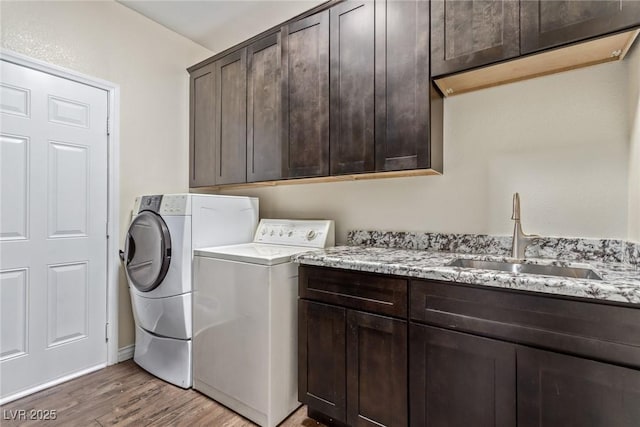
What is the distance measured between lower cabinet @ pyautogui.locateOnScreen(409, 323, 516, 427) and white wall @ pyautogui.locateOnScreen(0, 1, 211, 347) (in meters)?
2.26

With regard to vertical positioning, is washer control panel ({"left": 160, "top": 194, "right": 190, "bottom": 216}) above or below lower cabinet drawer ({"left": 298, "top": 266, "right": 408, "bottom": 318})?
above

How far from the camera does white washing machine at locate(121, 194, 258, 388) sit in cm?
201

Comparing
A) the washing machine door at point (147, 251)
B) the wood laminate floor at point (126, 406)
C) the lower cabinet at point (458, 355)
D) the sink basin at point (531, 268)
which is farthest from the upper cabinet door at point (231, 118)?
the sink basin at point (531, 268)

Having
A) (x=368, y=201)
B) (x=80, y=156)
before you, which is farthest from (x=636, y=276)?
(x=80, y=156)

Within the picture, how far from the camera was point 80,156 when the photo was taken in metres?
2.18

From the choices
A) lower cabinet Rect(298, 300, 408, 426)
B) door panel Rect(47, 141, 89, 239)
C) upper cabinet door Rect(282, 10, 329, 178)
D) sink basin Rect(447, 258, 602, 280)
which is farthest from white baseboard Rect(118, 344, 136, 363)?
sink basin Rect(447, 258, 602, 280)

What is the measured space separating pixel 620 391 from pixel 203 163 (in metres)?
2.80

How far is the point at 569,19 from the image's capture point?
4.12 ft

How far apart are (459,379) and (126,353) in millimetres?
2424

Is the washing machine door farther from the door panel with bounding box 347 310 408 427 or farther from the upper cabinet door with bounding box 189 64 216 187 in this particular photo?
the door panel with bounding box 347 310 408 427

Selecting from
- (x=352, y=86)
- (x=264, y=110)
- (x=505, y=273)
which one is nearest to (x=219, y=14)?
(x=264, y=110)

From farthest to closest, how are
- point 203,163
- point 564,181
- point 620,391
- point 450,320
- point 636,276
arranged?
point 203,163, point 564,181, point 450,320, point 636,276, point 620,391

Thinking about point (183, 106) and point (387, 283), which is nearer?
point (387, 283)

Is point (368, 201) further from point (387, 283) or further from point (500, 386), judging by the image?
point (500, 386)
